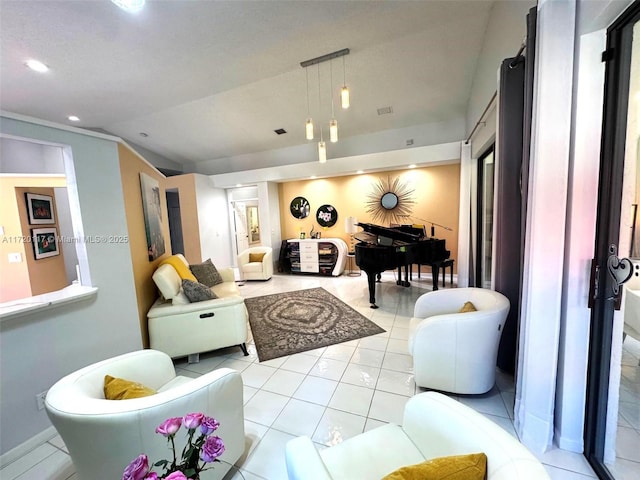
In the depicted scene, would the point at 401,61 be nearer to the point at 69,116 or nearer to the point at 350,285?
the point at 350,285

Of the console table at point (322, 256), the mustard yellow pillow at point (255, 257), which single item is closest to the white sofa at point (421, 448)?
the console table at point (322, 256)

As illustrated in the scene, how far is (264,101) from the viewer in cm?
460

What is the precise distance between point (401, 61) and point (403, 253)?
2816mm

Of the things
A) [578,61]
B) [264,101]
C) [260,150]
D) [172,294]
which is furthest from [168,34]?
[260,150]

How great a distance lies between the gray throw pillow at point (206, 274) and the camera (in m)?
3.75

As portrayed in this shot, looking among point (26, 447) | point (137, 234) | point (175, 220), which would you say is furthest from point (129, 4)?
point (175, 220)

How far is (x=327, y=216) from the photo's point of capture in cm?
631

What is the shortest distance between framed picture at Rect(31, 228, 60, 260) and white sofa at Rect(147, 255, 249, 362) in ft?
5.67

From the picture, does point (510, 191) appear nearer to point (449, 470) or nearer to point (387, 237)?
point (449, 470)

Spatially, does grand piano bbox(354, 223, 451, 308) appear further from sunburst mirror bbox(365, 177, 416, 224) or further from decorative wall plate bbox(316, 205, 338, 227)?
decorative wall plate bbox(316, 205, 338, 227)

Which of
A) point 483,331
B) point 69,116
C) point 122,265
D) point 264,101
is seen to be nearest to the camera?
point 483,331

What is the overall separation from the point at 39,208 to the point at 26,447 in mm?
2629

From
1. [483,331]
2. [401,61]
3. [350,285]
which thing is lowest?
[350,285]

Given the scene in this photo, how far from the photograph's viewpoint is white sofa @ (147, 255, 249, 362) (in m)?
2.37
